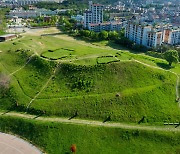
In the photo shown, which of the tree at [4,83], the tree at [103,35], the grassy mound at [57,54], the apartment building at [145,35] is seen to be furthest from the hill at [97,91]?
the tree at [103,35]

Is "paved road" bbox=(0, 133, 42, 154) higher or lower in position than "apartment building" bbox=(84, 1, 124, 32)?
lower

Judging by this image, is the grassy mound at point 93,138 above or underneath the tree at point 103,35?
underneath

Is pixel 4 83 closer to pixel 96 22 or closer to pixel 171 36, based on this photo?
pixel 171 36

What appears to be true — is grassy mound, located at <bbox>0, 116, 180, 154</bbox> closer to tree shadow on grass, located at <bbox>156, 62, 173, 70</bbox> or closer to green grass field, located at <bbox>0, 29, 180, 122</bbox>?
green grass field, located at <bbox>0, 29, 180, 122</bbox>

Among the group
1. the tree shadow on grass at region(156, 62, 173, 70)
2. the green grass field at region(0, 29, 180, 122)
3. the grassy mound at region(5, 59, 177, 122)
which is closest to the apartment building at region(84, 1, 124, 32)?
the green grass field at region(0, 29, 180, 122)

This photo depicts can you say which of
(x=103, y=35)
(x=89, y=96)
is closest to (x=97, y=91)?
(x=89, y=96)

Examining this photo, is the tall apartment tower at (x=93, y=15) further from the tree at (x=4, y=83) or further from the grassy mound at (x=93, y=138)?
the grassy mound at (x=93, y=138)

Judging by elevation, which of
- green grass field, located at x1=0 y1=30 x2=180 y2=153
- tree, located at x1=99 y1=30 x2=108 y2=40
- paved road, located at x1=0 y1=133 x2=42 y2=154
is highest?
tree, located at x1=99 y1=30 x2=108 y2=40
